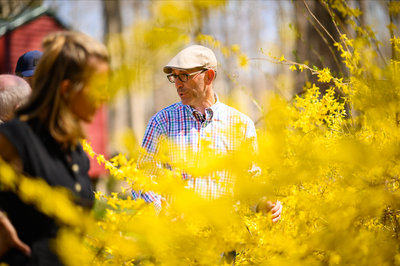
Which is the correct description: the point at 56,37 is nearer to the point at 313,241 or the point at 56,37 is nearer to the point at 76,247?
the point at 76,247

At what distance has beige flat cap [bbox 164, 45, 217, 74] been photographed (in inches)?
102

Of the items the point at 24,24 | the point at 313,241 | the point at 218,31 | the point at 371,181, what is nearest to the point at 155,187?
the point at 313,241

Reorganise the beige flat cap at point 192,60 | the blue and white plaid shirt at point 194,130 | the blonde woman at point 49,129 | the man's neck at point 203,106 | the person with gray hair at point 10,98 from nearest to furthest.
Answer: the blonde woman at point 49,129 → the person with gray hair at point 10,98 → the blue and white plaid shirt at point 194,130 → the beige flat cap at point 192,60 → the man's neck at point 203,106

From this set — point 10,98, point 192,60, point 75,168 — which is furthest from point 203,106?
point 75,168

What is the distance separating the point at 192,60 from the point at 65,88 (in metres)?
1.35

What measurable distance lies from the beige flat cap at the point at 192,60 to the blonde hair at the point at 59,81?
1.22 m

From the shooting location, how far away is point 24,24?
10.7 metres

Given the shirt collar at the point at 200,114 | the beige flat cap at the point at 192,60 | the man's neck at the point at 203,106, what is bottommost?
the shirt collar at the point at 200,114

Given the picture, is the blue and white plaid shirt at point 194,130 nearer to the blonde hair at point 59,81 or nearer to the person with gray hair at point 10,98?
the person with gray hair at point 10,98

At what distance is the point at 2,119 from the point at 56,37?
98 centimetres

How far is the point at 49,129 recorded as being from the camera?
1366 millimetres

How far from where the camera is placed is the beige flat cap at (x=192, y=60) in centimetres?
260

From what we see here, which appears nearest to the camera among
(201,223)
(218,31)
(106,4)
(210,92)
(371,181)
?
(201,223)

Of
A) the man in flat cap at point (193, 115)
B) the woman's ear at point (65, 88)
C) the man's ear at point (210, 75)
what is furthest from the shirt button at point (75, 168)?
the man's ear at point (210, 75)
